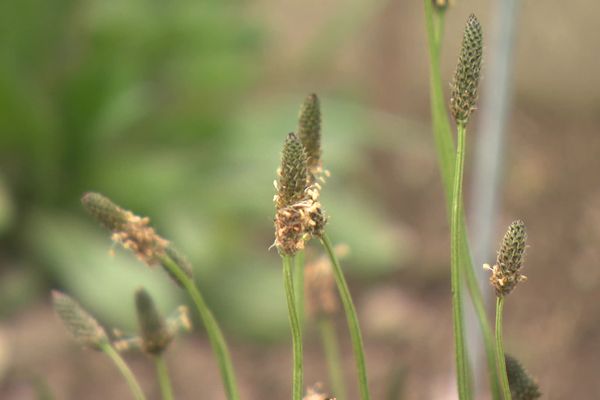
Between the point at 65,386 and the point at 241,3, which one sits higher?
the point at 241,3

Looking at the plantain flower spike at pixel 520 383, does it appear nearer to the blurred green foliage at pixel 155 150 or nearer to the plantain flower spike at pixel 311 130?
the plantain flower spike at pixel 311 130

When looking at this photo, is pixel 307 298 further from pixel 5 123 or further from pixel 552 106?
pixel 552 106

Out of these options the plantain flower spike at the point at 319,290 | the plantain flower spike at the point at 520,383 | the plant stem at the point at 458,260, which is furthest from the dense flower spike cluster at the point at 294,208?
the plantain flower spike at the point at 319,290

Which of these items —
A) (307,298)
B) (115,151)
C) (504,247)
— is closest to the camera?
(504,247)

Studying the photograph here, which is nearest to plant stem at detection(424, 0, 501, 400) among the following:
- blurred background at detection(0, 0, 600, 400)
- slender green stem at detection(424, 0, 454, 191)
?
slender green stem at detection(424, 0, 454, 191)

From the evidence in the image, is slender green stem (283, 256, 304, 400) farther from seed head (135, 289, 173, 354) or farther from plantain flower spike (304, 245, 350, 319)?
plantain flower spike (304, 245, 350, 319)

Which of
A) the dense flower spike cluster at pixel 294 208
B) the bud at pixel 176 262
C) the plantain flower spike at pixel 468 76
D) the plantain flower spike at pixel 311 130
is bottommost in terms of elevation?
the dense flower spike cluster at pixel 294 208

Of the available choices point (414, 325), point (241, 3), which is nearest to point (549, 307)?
point (414, 325)
